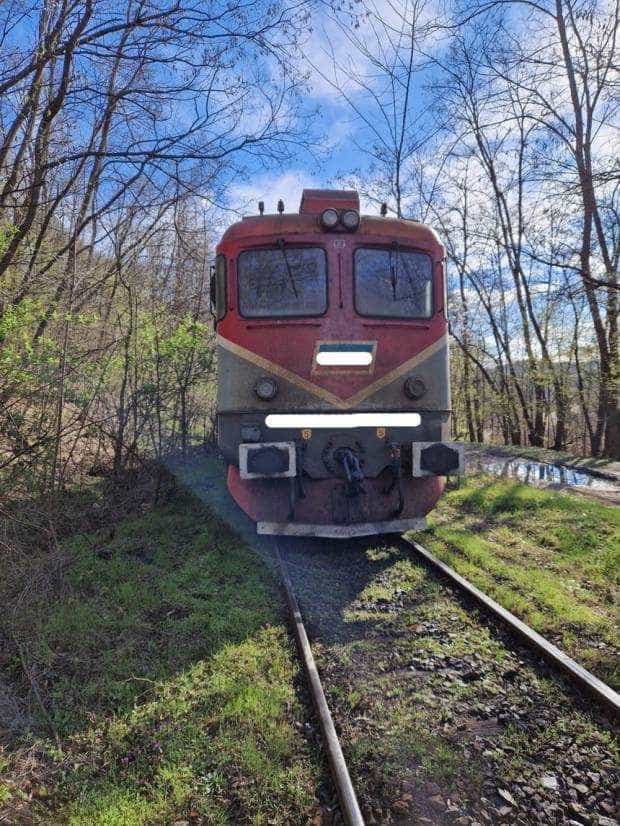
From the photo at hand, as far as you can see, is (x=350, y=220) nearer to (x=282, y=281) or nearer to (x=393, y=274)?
(x=393, y=274)

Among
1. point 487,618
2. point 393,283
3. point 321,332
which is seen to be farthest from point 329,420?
point 487,618

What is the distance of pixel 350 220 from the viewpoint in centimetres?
579

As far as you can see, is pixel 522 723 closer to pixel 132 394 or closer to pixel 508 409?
Answer: pixel 132 394

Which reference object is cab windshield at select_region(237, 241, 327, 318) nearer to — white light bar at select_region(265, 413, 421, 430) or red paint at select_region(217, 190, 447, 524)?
red paint at select_region(217, 190, 447, 524)

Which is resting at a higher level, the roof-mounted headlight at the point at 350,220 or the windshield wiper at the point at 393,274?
the roof-mounted headlight at the point at 350,220

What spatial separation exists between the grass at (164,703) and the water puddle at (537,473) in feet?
22.8

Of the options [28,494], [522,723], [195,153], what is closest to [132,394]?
[28,494]

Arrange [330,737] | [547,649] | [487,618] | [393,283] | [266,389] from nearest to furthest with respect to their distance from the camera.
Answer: [330,737] → [547,649] → [487,618] → [266,389] → [393,283]

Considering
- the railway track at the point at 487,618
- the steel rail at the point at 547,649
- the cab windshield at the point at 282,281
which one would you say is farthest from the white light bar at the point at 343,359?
the steel rail at the point at 547,649

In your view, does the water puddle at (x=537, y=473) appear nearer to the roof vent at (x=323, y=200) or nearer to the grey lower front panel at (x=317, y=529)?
the grey lower front panel at (x=317, y=529)

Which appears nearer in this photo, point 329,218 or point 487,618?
point 487,618

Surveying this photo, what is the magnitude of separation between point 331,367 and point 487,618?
109 inches

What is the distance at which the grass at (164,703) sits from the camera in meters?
2.54

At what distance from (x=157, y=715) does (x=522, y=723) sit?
2.11m
